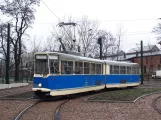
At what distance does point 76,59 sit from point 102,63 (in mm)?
5423

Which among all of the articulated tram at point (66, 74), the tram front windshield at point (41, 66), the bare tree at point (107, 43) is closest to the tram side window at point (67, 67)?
the articulated tram at point (66, 74)

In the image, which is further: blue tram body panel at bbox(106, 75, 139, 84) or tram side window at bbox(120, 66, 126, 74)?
tram side window at bbox(120, 66, 126, 74)

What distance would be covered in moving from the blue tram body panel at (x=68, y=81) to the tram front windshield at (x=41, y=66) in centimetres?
40

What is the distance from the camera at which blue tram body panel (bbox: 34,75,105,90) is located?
17.3m

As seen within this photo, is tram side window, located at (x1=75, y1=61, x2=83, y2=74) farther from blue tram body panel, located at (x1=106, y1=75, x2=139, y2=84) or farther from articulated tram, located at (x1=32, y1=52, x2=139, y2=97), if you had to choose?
blue tram body panel, located at (x1=106, y1=75, x2=139, y2=84)

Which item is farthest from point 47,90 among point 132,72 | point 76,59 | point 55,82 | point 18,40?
point 18,40

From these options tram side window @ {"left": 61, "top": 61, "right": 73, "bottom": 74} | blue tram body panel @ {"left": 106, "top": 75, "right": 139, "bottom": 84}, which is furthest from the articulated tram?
blue tram body panel @ {"left": 106, "top": 75, "right": 139, "bottom": 84}

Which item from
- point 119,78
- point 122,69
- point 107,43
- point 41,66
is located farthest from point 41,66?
point 107,43

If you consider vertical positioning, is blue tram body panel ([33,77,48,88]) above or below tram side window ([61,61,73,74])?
below

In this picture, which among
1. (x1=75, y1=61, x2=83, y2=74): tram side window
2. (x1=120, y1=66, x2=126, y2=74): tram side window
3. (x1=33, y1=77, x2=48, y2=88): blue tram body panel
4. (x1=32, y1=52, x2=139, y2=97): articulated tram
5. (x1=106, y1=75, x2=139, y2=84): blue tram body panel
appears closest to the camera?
(x1=33, y1=77, x2=48, y2=88): blue tram body panel

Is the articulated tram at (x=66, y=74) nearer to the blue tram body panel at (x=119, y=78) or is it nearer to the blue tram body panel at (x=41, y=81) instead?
the blue tram body panel at (x=41, y=81)

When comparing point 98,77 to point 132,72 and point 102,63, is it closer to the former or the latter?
point 102,63

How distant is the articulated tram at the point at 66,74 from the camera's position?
17.4 m

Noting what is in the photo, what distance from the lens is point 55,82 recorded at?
17578mm
